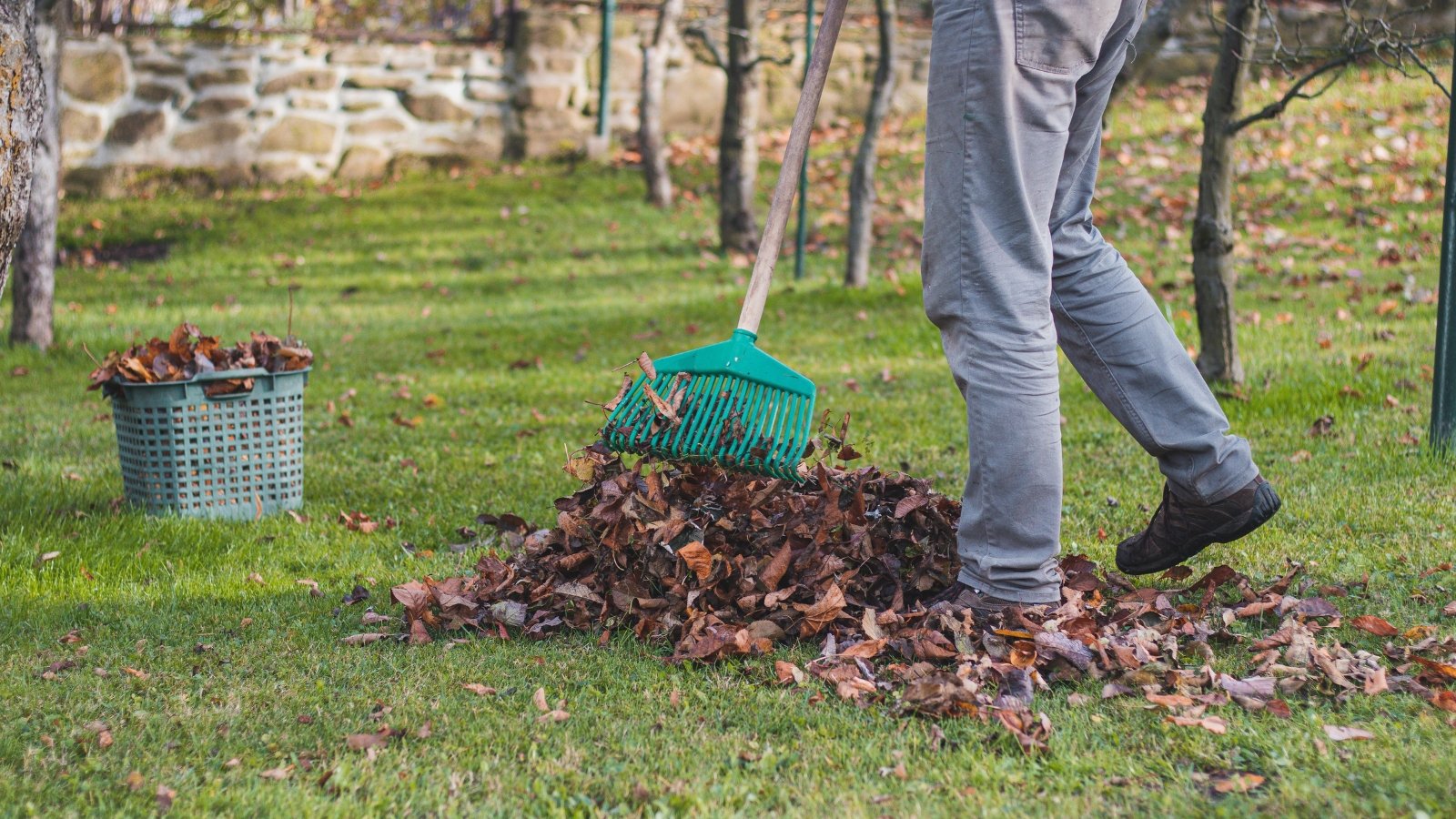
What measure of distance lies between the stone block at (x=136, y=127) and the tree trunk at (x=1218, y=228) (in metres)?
9.97

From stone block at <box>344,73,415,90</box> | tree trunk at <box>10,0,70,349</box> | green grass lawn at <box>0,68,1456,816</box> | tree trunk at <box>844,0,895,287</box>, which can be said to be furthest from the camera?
stone block at <box>344,73,415,90</box>

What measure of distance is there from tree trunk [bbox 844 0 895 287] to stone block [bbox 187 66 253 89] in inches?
263

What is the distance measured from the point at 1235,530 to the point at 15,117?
3210 millimetres

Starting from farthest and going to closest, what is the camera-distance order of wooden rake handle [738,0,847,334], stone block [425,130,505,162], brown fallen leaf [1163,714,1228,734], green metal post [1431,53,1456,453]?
stone block [425,130,505,162]
green metal post [1431,53,1456,453]
wooden rake handle [738,0,847,334]
brown fallen leaf [1163,714,1228,734]

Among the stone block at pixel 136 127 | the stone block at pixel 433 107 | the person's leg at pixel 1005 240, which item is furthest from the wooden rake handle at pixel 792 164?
the stone block at pixel 136 127

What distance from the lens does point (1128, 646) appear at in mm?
2646

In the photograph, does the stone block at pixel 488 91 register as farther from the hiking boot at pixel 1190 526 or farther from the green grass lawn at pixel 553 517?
the hiking boot at pixel 1190 526

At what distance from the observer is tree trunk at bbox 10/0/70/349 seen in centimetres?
708

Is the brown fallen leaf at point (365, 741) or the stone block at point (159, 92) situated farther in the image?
the stone block at point (159, 92)

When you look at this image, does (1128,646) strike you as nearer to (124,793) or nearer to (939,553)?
(939,553)

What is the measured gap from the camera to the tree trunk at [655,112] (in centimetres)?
1147

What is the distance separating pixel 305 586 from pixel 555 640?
3.10 feet

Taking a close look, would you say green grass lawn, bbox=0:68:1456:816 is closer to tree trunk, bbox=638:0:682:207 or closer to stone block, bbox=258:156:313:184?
tree trunk, bbox=638:0:682:207

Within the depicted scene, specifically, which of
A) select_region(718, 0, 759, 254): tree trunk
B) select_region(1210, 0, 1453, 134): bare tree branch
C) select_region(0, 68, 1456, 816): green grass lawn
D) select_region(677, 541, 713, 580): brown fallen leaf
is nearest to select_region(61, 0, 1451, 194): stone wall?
select_region(0, 68, 1456, 816): green grass lawn
